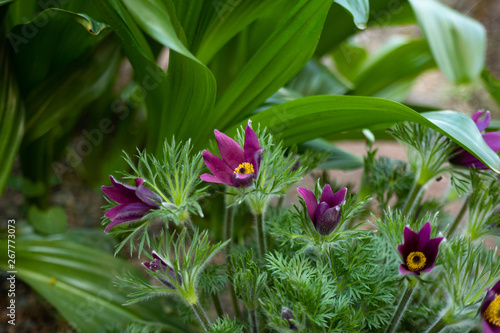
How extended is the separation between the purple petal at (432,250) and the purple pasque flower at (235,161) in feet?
0.75

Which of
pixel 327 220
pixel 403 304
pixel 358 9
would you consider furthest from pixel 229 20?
pixel 403 304

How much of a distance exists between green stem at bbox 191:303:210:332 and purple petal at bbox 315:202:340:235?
0.66ft

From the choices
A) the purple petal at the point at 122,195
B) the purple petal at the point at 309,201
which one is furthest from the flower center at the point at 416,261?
the purple petal at the point at 122,195

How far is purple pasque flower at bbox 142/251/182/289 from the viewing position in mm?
559

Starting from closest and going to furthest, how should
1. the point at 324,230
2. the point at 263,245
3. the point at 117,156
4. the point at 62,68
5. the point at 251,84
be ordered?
the point at 324,230 < the point at 263,245 < the point at 251,84 < the point at 62,68 < the point at 117,156

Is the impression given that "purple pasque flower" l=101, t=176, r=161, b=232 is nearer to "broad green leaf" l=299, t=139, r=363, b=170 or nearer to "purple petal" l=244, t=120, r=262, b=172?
"purple petal" l=244, t=120, r=262, b=172

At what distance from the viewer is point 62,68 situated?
3.26ft

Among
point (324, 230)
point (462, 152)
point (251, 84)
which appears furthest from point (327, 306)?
point (251, 84)

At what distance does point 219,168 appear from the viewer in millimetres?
573

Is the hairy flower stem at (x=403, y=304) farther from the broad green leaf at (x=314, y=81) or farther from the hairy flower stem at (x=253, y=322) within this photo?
the broad green leaf at (x=314, y=81)

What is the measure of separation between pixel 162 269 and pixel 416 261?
318mm

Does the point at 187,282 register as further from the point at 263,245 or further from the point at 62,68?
the point at 62,68

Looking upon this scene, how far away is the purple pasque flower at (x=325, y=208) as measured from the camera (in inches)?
21.5

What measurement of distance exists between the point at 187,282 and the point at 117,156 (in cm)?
87
